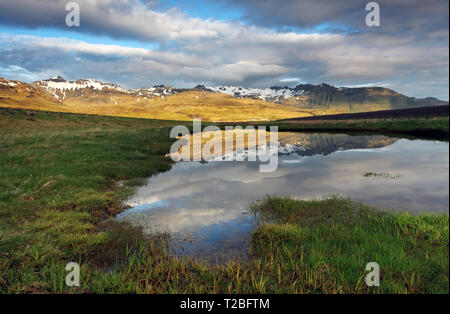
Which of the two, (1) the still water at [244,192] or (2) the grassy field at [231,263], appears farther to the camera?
(1) the still water at [244,192]

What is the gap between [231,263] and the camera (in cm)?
677

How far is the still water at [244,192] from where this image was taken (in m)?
9.84

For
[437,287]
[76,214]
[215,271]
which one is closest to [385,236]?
[437,287]

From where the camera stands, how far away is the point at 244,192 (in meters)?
15.7

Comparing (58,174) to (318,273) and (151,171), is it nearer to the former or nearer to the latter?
(151,171)

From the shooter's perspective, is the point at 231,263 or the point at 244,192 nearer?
the point at 231,263

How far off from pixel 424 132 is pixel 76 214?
44163 mm

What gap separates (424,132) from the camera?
36344mm

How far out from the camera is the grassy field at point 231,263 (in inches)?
226

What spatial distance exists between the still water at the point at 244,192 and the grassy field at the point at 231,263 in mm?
1036

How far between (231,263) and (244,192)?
9.05 m

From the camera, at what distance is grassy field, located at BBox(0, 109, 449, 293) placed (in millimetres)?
5730

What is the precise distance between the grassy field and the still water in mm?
1036

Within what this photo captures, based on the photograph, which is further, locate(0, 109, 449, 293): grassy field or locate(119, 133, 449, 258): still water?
locate(119, 133, 449, 258): still water
